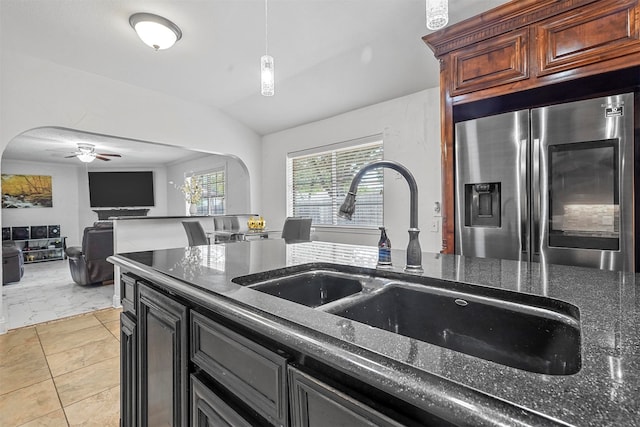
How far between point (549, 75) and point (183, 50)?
3221 mm

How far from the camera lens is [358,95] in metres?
3.71

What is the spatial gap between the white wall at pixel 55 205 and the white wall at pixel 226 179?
7.57 feet

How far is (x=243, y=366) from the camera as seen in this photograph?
713 millimetres

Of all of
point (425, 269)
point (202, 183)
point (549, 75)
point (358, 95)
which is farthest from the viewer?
point (202, 183)

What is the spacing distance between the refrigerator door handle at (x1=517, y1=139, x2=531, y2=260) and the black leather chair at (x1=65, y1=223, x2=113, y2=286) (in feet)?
16.9

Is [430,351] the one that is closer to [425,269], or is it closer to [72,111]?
[425,269]

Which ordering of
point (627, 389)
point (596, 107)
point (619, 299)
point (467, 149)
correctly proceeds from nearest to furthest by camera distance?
point (627, 389) < point (619, 299) < point (596, 107) < point (467, 149)

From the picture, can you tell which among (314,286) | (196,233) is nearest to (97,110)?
(196,233)

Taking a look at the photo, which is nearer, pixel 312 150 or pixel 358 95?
pixel 358 95

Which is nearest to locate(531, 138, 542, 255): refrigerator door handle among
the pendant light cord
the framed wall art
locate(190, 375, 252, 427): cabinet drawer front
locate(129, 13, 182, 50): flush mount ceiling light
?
locate(190, 375, 252, 427): cabinet drawer front

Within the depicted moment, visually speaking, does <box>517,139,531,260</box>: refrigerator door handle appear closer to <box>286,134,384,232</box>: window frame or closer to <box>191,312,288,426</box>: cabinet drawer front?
<box>286,134,384,232</box>: window frame

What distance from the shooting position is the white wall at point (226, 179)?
5.98 m

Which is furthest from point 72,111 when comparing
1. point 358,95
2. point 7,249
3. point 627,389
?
point 627,389

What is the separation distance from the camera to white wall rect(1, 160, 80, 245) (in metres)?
7.37
